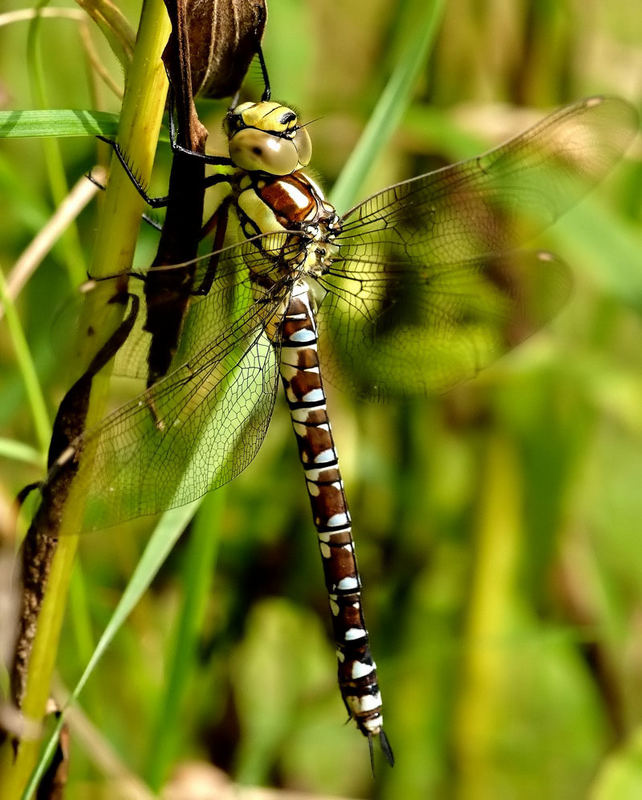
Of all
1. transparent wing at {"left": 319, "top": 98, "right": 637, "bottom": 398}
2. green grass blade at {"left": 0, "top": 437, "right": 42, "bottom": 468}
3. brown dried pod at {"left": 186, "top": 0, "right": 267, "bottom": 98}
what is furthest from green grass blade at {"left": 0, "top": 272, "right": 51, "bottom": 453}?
transparent wing at {"left": 319, "top": 98, "right": 637, "bottom": 398}

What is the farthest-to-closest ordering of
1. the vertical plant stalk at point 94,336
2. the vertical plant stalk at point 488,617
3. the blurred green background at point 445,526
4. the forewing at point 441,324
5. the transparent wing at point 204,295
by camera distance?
the vertical plant stalk at point 488,617 < the blurred green background at point 445,526 < the forewing at point 441,324 < the transparent wing at point 204,295 < the vertical plant stalk at point 94,336

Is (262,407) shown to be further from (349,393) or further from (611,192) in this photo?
(611,192)

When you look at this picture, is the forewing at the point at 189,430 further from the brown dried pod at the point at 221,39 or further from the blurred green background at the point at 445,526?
the blurred green background at the point at 445,526

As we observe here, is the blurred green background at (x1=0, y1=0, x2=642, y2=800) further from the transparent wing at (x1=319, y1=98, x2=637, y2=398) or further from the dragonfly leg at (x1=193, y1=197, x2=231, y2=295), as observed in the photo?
the dragonfly leg at (x1=193, y1=197, x2=231, y2=295)

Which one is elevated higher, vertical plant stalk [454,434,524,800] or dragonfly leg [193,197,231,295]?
dragonfly leg [193,197,231,295]

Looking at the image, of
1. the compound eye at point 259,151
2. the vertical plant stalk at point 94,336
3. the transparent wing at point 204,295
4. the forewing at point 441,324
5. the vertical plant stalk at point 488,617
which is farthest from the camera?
the vertical plant stalk at point 488,617

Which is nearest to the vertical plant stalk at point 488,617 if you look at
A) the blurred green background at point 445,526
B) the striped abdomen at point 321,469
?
the blurred green background at point 445,526

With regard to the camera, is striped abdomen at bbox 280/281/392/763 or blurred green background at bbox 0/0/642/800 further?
blurred green background at bbox 0/0/642/800
